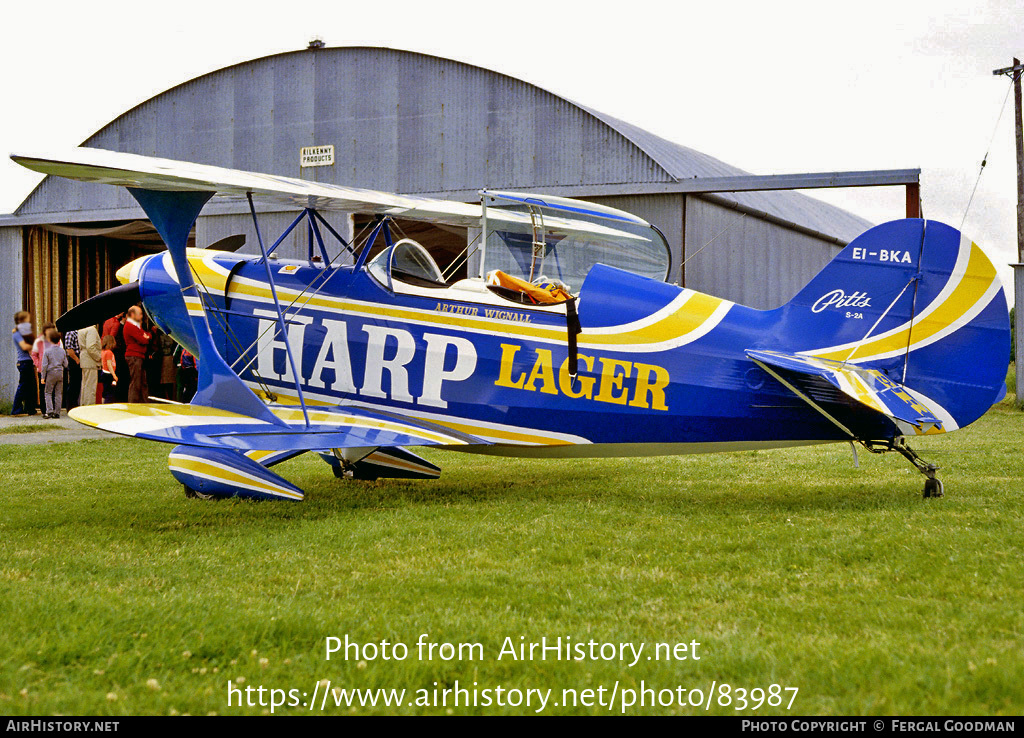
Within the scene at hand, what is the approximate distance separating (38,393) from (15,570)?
49.6ft

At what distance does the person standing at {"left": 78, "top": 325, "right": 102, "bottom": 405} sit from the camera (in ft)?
52.6

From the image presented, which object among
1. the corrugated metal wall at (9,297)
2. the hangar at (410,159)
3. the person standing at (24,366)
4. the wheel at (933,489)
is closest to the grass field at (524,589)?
the wheel at (933,489)

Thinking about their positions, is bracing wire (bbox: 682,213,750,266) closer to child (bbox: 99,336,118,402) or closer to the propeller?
the propeller

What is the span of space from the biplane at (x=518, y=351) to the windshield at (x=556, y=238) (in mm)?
284

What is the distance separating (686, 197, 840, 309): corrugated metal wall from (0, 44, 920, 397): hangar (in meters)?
0.04

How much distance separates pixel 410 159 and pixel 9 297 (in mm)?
9903

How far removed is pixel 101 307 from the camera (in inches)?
320

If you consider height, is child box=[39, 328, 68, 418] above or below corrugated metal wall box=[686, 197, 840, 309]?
below

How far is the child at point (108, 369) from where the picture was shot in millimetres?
14039

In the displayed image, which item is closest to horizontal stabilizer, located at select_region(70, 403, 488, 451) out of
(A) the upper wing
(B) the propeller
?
(A) the upper wing

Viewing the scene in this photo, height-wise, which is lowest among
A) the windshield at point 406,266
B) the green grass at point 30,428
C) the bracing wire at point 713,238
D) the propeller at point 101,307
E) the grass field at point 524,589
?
the green grass at point 30,428

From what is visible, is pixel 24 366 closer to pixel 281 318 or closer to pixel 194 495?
pixel 194 495

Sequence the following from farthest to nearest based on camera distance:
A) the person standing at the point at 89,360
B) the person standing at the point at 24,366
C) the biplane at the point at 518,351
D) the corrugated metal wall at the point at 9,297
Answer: the corrugated metal wall at the point at 9,297 → the person standing at the point at 24,366 → the person standing at the point at 89,360 → the biplane at the point at 518,351

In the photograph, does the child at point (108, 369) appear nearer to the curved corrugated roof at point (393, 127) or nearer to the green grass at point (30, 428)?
the green grass at point (30, 428)
